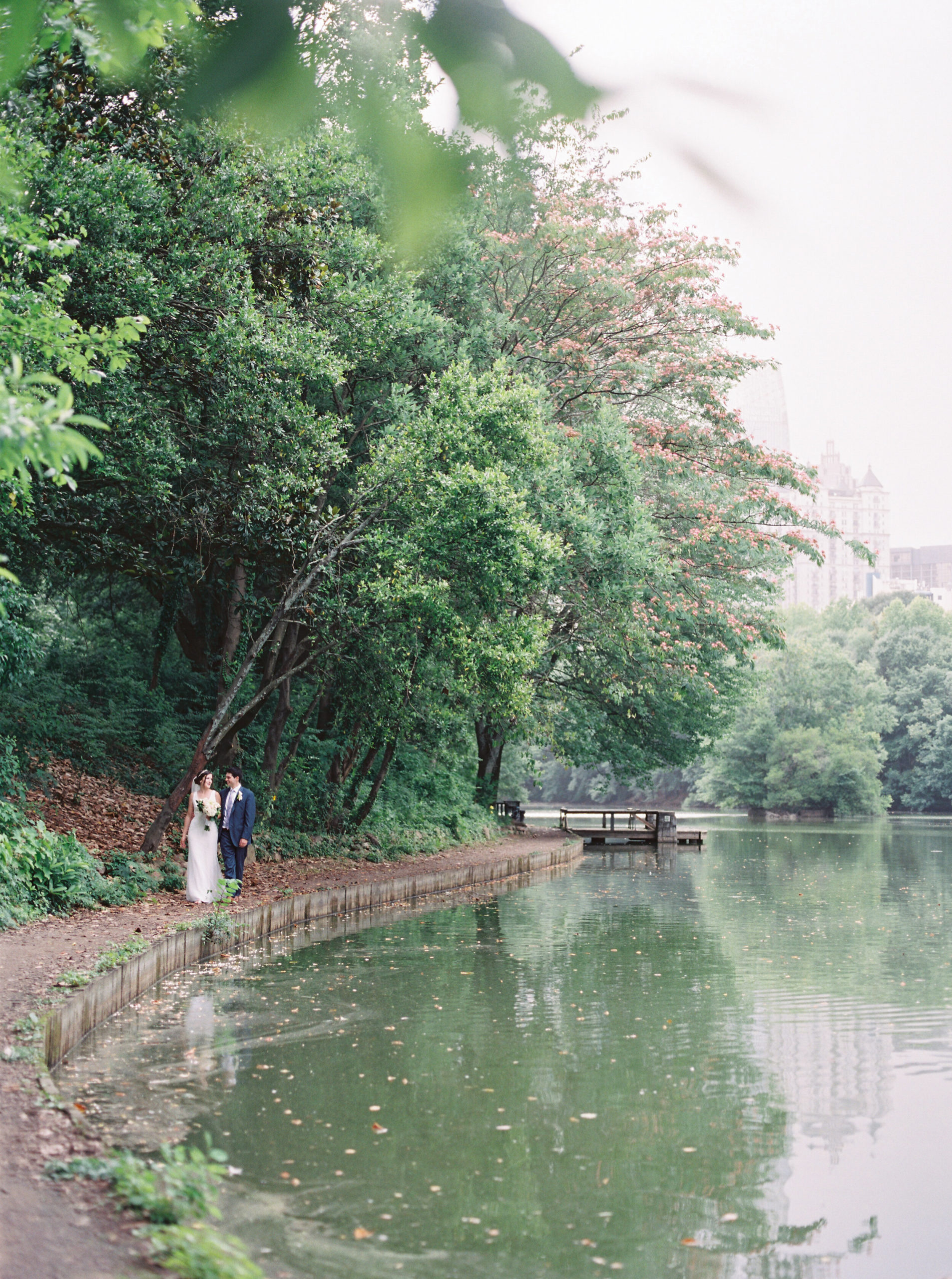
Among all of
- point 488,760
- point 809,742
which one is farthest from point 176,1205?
point 809,742

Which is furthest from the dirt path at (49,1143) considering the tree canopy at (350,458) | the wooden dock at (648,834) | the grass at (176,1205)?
the wooden dock at (648,834)

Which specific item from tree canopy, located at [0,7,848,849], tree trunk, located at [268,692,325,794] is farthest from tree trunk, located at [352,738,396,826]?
tree trunk, located at [268,692,325,794]

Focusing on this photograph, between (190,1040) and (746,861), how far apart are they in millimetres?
22070

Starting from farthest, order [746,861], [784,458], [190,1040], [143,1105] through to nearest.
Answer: [746,861]
[784,458]
[190,1040]
[143,1105]

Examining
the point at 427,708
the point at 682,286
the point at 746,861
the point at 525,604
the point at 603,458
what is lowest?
the point at 746,861

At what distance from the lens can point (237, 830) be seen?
12.8 metres

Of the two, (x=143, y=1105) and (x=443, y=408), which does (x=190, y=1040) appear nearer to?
(x=143, y=1105)

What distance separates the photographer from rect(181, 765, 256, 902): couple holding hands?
12.4 metres

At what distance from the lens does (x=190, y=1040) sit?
25.1 feet

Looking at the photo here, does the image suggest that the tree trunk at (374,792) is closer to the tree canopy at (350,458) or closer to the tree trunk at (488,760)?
the tree canopy at (350,458)

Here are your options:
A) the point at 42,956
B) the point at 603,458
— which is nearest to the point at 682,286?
the point at 603,458

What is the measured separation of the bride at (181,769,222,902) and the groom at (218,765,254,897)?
0.21 m

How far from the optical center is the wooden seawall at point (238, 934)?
7.24 metres

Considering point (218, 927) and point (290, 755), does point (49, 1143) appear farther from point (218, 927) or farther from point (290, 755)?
point (290, 755)
